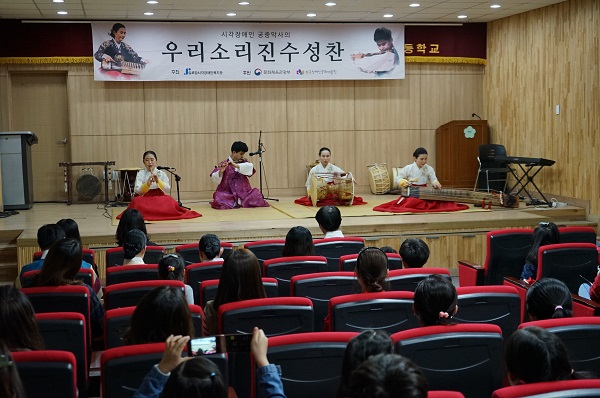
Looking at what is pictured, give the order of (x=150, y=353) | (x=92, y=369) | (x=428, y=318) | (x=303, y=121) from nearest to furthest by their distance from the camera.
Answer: (x=150, y=353), (x=428, y=318), (x=92, y=369), (x=303, y=121)

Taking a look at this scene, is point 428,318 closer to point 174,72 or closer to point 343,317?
point 343,317

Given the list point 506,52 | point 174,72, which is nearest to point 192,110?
point 174,72

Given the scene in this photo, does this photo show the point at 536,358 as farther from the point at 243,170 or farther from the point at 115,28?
the point at 115,28

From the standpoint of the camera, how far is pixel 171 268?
14.0ft

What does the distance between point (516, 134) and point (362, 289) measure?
917cm

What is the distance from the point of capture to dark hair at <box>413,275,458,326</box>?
9.91 feet

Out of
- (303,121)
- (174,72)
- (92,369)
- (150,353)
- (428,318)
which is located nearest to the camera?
(150,353)

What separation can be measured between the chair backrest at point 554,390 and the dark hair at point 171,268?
100 inches

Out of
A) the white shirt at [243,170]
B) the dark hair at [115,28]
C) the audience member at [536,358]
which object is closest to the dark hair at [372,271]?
the audience member at [536,358]

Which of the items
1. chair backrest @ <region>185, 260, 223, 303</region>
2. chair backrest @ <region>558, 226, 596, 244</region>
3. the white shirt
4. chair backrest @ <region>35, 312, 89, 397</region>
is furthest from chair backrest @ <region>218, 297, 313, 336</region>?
the white shirt

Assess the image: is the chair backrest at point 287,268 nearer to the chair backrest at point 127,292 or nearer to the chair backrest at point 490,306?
the chair backrest at point 127,292

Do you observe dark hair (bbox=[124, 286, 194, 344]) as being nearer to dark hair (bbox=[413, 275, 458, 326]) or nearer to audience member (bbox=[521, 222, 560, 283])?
dark hair (bbox=[413, 275, 458, 326])

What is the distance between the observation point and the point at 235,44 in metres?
12.4

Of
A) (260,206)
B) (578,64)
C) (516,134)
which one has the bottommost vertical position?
(260,206)
